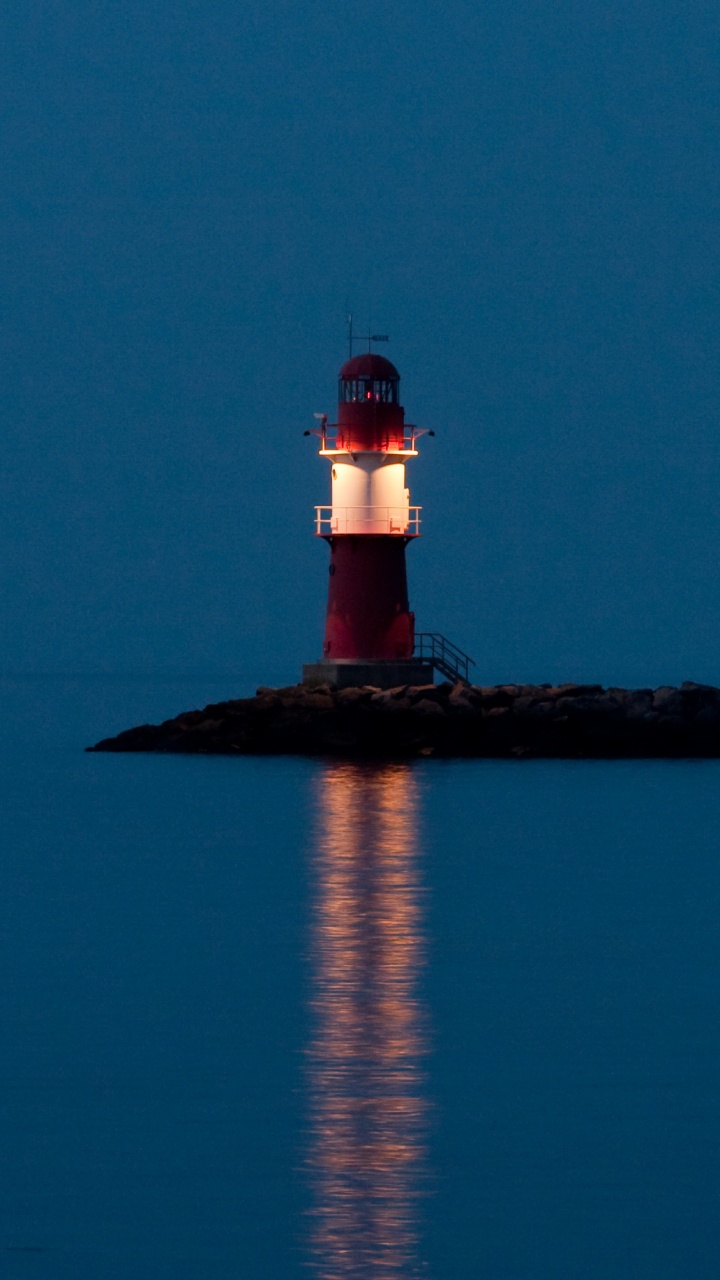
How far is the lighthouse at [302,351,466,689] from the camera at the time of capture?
3234 centimetres

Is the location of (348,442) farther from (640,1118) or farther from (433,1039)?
(640,1118)

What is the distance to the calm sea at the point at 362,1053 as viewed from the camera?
873cm

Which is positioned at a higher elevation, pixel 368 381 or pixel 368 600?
pixel 368 381

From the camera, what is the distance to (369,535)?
3225cm

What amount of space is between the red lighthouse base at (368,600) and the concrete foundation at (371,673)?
16 cm

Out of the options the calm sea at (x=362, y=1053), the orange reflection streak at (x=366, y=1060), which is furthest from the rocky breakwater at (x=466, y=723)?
the orange reflection streak at (x=366, y=1060)

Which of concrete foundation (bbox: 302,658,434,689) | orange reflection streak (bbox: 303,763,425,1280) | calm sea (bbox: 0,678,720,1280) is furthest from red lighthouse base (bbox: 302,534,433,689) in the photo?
orange reflection streak (bbox: 303,763,425,1280)

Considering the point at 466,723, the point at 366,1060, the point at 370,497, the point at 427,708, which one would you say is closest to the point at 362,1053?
the point at 366,1060

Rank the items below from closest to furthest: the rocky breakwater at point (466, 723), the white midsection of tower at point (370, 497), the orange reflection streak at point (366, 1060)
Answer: the orange reflection streak at point (366, 1060) < the rocky breakwater at point (466, 723) < the white midsection of tower at point (370, 497)

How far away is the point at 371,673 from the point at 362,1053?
20.4 metres

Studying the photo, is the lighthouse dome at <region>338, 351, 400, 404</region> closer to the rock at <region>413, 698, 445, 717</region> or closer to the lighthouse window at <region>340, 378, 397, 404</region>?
the lighthouse window at <region>340, 378, 397, 404</region>

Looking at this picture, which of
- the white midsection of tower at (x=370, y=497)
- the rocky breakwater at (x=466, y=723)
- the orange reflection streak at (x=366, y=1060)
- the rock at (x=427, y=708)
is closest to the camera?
the orange reflection streak at (x=366, y=1060)

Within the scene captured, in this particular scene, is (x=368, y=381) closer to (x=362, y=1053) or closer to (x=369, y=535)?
(x=369, y=535)

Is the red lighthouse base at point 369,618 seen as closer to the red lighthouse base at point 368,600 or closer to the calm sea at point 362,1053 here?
the red lighthouse base at point 368,600
